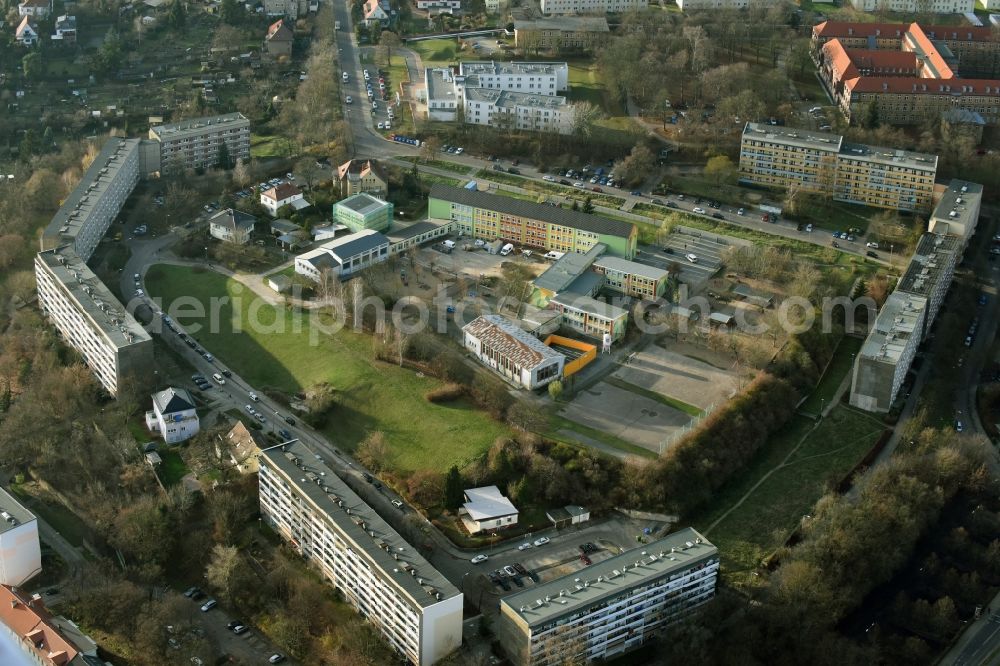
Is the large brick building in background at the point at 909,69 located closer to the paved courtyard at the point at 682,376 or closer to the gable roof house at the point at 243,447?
the paved courtyard at the point at 682,376

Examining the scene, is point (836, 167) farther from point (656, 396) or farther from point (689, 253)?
point (656, 396)

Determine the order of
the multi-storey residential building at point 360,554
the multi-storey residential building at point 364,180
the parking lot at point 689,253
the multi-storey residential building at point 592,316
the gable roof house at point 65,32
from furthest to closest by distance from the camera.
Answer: the gable roof house at point 65,32, the multi-storey residential building at point 364,180, the parking lot at point 689,253, the multi-storey residential building at point 592,316, the multi-storey residential building at point 360,554

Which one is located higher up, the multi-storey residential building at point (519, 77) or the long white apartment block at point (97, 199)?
the multi-storey residential building at point (519, 77)

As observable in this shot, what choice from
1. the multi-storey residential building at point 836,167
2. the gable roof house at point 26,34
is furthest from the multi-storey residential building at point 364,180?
the gable roof house at point 26,34

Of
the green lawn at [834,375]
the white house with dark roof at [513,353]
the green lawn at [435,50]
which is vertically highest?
the green lawn at [435,50]

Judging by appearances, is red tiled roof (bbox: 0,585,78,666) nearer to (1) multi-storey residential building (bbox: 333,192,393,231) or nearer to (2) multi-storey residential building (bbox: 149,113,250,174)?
(1) multi-storey residential building (bbox: 333,192,393,231)

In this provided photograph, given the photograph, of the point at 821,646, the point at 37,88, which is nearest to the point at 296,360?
the point at 821,646

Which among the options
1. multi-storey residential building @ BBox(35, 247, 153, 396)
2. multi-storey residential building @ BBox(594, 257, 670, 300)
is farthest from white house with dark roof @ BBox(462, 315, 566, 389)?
multi-storey residential building @ BBox(35, 247, 153, 396)
